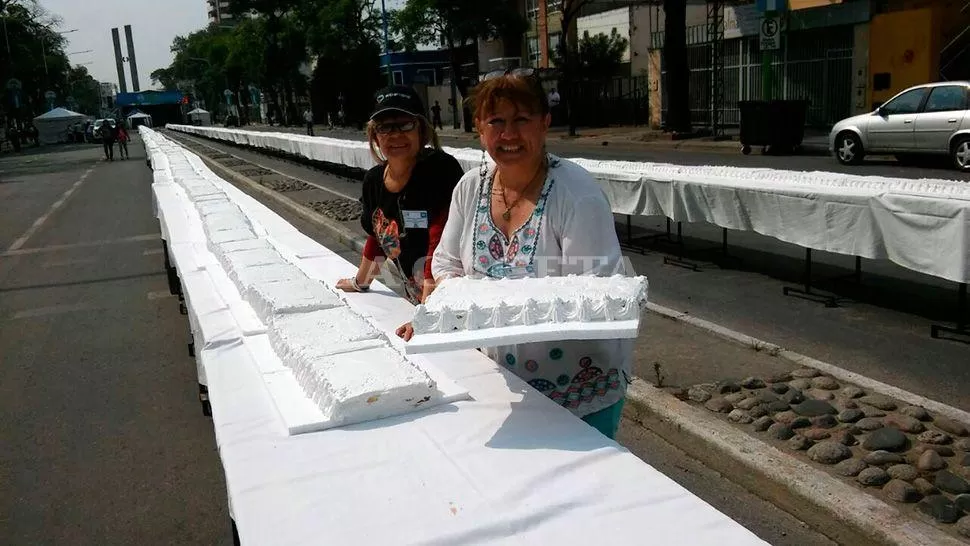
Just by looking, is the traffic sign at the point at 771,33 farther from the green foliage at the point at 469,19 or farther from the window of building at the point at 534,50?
the window of building at the point at 534,50

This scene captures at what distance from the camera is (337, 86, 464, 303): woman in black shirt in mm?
3223

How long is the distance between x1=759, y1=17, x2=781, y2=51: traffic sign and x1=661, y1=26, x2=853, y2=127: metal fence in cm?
531

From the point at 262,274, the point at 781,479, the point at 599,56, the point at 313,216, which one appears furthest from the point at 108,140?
the point at 781,479

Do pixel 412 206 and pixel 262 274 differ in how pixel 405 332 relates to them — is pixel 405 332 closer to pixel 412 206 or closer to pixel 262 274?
pixel 412 206

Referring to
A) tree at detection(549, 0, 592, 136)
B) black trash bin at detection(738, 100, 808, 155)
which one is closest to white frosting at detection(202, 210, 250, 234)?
black trash bin at detection(738, 100, 808, 155)

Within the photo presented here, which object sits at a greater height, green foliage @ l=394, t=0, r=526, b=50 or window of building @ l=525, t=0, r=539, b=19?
window of building @ l=525, t=0, r=539, b=19

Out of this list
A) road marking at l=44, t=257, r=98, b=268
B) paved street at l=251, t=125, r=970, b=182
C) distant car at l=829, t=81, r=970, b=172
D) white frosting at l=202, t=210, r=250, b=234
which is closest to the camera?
white frosting at l=202, t=210, r=250, b=234

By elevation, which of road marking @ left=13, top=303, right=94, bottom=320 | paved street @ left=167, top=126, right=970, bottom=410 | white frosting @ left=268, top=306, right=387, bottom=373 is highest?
white frosting @ left=268, top=306, right=387, bottom=373

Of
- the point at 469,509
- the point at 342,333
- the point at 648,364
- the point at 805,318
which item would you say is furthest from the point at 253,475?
the point at 805,318

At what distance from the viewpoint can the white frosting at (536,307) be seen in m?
1.97

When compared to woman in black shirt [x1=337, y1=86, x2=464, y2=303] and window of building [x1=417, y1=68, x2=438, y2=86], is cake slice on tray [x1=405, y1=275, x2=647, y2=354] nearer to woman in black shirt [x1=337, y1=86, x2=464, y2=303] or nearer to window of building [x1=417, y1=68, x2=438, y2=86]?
woman in black shirt [x1=337, y1=86, x2=464, y2=303]

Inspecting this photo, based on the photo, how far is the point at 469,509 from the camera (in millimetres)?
1741

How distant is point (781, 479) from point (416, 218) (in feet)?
6.38

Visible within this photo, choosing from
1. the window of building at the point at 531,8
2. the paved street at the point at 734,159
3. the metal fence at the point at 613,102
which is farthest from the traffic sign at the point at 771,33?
the window of building at the point at 531,8
